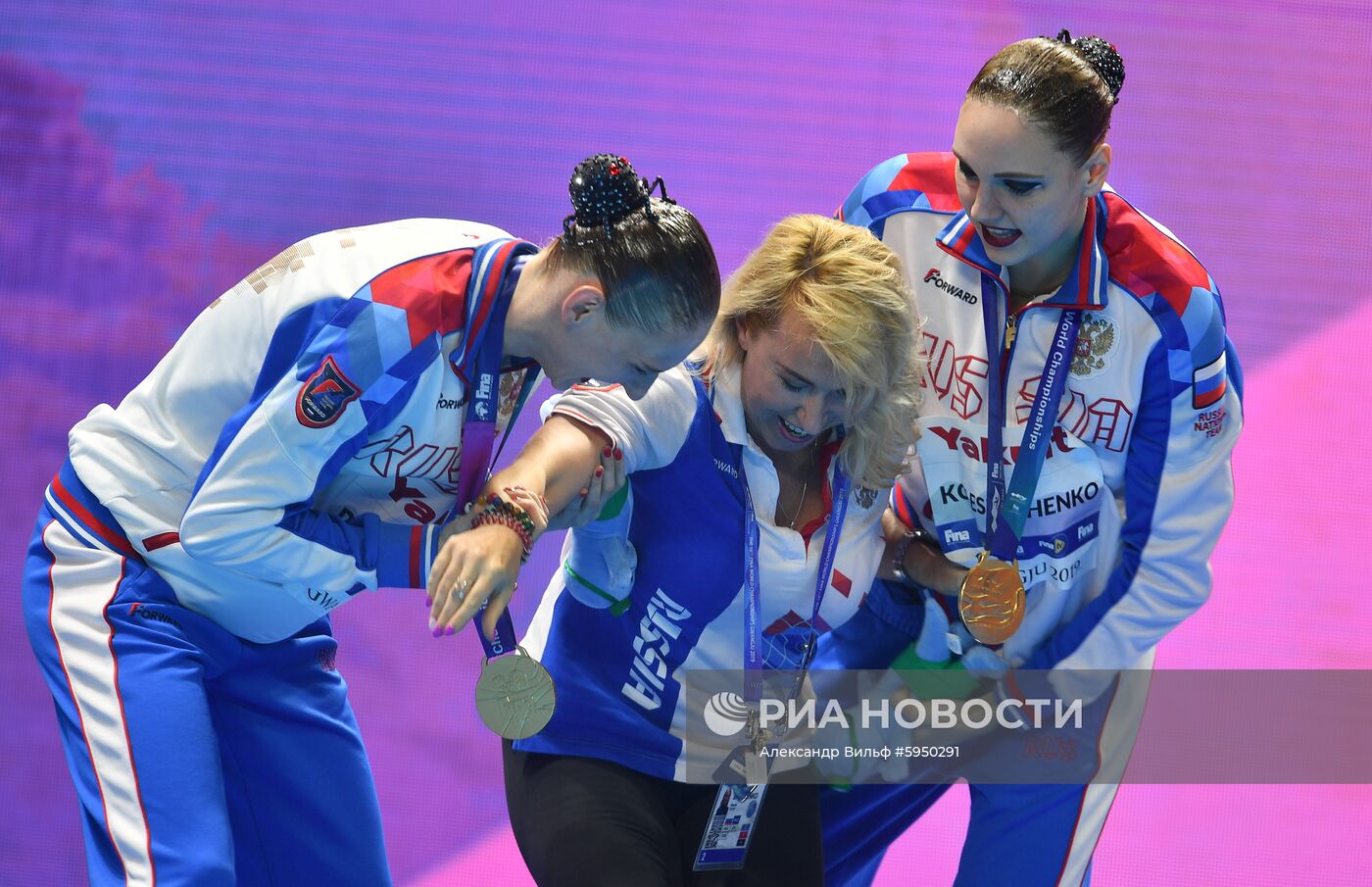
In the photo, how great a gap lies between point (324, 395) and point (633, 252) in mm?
485

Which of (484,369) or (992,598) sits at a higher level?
(484,369)

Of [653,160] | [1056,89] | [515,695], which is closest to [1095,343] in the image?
[1056,89]

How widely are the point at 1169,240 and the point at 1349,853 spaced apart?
7.70ft

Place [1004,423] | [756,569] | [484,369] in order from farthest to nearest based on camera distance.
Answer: [1004,423], [756,569], [484,369]

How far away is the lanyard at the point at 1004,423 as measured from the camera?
2.45 metres

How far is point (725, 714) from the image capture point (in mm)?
2387

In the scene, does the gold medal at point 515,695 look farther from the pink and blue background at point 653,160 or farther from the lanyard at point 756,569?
the pink and blue background at point 653,160

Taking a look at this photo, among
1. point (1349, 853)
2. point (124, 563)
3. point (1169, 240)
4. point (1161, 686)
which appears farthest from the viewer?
point (1161, 686)

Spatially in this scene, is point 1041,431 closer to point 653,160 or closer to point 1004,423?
point 1004,423

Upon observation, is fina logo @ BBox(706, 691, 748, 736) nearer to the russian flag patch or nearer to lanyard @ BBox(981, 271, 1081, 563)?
lanyard @ BBox(981, 271, 1081, 563)

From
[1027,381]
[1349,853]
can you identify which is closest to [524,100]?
[1027,381]

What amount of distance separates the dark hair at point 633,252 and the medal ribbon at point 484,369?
4.3 inches

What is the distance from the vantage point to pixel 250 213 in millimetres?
4590

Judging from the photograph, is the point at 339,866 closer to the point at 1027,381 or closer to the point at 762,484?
the point at 762,484
